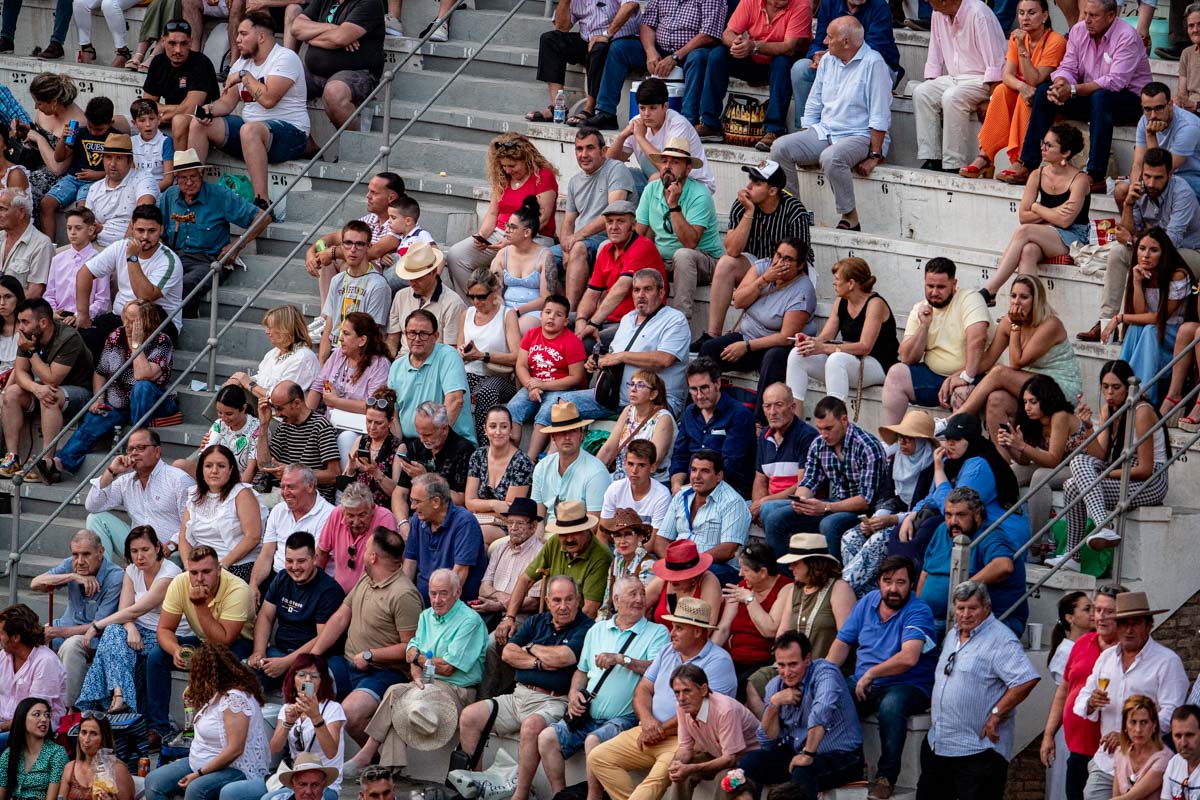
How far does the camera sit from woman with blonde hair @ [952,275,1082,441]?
14219 millimetres

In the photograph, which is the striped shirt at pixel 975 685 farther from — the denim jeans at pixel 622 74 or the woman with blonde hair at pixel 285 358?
the denim jeans at pixel 622 74

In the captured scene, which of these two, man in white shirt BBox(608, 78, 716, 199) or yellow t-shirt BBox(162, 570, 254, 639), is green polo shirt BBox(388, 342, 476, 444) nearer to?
yellow t-shirt BBox(162, 570, 254, 639)

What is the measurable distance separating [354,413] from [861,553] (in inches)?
157

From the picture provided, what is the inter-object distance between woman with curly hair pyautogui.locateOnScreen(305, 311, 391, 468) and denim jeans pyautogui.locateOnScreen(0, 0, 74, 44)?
581 centimetres

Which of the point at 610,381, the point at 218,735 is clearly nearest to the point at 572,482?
the point at 610,381

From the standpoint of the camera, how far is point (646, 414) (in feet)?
49.4

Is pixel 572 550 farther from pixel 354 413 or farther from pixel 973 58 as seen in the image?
pixel 973 58

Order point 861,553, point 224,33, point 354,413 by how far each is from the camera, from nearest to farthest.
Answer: point 861,553 → point 354,413 → point 224,33

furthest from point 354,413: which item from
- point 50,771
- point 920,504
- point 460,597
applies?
point 920,504

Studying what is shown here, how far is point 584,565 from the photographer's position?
14180mm

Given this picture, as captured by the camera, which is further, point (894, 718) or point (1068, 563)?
point (1068, 563)

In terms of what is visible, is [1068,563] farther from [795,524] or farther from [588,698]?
[588,698]

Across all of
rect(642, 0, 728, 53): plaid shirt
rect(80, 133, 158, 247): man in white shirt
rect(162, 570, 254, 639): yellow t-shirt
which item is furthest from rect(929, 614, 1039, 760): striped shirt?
rect(80, 133, 158, 247): man in white shirt

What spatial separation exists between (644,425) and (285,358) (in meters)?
2.74
